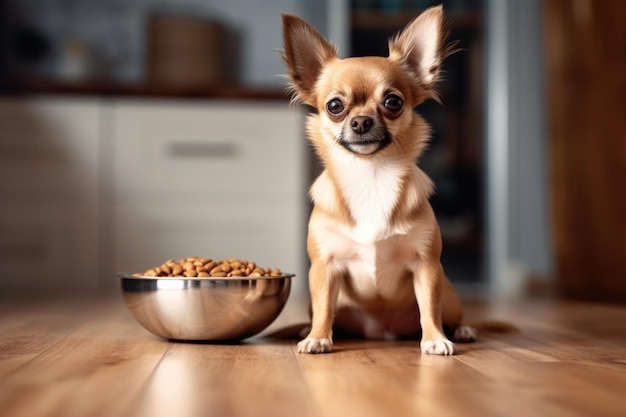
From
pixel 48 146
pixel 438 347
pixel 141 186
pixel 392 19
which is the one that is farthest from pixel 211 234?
pixel 438 347

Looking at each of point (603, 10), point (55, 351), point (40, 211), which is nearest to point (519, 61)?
point (603, 10)

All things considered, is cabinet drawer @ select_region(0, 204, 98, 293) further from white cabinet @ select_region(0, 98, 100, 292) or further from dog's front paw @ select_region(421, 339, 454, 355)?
dog's front paw @ select_region(421, 339, 454, 355)

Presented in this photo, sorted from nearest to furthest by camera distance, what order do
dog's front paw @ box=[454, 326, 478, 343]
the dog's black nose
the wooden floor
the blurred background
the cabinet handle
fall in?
the wooden floor → the dog's black nose → dog's front paw @ box=[454, 326, 478, 343] → the blurred background → the cabinet handle

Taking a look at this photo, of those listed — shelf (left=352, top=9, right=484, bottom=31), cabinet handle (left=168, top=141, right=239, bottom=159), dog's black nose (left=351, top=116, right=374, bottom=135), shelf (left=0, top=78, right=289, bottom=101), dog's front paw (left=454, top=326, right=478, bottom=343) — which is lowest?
dog's front paw (left=454, top=326, right=478, bottom=343)

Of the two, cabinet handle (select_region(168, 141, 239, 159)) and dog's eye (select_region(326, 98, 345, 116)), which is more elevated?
cabinet handle (select_region(168, 141, 239, 159))

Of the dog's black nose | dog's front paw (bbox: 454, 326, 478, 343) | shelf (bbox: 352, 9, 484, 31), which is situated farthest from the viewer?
shelf (bbox: 352, 9, 484, 31)

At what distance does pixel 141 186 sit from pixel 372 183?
2210 mm

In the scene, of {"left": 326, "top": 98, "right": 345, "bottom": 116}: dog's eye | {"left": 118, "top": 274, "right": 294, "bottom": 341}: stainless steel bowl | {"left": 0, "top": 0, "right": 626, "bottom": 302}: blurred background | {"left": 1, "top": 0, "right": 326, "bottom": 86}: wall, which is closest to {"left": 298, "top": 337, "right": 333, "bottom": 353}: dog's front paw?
{"left": 118, "top": 274, "right": 294, "bottom": 341}: stainless steel bowl

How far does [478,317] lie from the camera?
2344 mm

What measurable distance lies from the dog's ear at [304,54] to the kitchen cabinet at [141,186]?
1990mm

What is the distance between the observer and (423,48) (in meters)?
1.62

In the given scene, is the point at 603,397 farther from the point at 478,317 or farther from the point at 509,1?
the point at 509,1

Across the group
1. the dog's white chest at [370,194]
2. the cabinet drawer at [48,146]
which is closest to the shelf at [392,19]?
the cabinet drawer at [48,146]

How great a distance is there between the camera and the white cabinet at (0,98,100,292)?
349 centimetres
